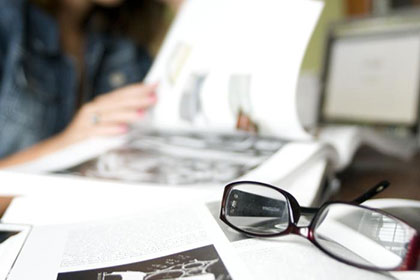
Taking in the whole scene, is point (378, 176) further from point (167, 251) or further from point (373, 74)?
point (167, 251)

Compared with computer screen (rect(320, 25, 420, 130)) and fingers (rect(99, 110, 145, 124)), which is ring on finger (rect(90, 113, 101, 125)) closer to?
fingers (rect(99, 110, 145, 124))

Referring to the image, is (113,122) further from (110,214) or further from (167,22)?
(167,22)

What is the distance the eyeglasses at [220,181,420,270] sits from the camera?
0.23 metres

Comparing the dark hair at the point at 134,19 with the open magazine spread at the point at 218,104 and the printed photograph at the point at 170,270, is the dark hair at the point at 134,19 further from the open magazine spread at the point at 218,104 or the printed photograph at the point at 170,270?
the printed photograph at the point at 170,270

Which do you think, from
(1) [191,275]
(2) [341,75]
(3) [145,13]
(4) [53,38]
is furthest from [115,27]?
(1) [191,275]

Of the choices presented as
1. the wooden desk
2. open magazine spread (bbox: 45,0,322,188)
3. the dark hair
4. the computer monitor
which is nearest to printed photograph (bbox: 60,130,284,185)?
open magazine spread (bbox: 45,0,322,188)

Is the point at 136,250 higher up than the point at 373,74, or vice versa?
the point at 373,74

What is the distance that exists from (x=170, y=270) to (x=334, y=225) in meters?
0.12

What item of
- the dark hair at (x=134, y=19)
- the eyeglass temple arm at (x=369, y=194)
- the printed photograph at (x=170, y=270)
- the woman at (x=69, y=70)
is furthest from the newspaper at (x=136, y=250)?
the dark hair at (x=134, y=19)

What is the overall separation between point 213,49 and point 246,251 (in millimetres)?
364

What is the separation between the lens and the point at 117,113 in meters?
0.62

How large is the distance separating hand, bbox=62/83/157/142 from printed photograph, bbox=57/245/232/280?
1.24 ft

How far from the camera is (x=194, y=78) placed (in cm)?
56

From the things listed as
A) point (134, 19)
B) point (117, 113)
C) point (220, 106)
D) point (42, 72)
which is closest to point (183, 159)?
point (220, 106)
